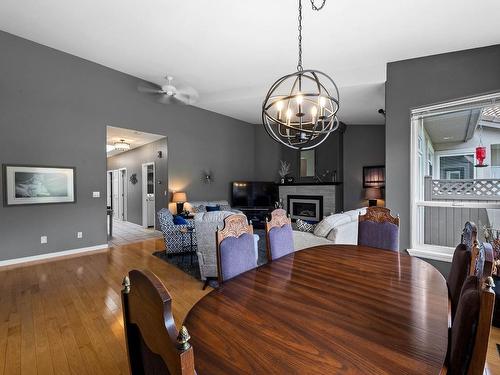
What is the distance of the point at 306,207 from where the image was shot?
7.27 m

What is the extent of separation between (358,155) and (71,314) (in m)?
6.99

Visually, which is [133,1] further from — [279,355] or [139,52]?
[279,355]

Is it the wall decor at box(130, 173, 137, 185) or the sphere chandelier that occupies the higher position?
the sphere chandelier

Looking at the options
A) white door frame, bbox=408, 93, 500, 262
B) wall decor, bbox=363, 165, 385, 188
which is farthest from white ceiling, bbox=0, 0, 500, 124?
wall decor, bbox=363, 165, 385, 188

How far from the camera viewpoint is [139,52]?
4.07 metres

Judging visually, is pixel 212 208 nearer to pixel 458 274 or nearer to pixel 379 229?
pixel 379 229

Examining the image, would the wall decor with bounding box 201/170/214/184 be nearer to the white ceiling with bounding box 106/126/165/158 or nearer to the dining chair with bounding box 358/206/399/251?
the white ceiling with bounding box 106/126/165/158

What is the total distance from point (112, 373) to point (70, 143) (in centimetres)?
411

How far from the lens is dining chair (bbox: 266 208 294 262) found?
2031 mm

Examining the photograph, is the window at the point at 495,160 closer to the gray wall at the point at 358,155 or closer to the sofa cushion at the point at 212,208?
the gray wall at the point at 358,155

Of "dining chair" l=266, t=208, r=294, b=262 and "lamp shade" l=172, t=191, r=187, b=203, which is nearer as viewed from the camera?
"dining chair" l=266, t=208, r=294, b=262

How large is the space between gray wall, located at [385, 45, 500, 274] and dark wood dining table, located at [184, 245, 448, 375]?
217 centimetres

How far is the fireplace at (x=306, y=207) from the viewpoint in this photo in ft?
22.9

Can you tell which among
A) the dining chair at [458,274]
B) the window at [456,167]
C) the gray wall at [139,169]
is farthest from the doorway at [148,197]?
the dining chair at [458,274]
